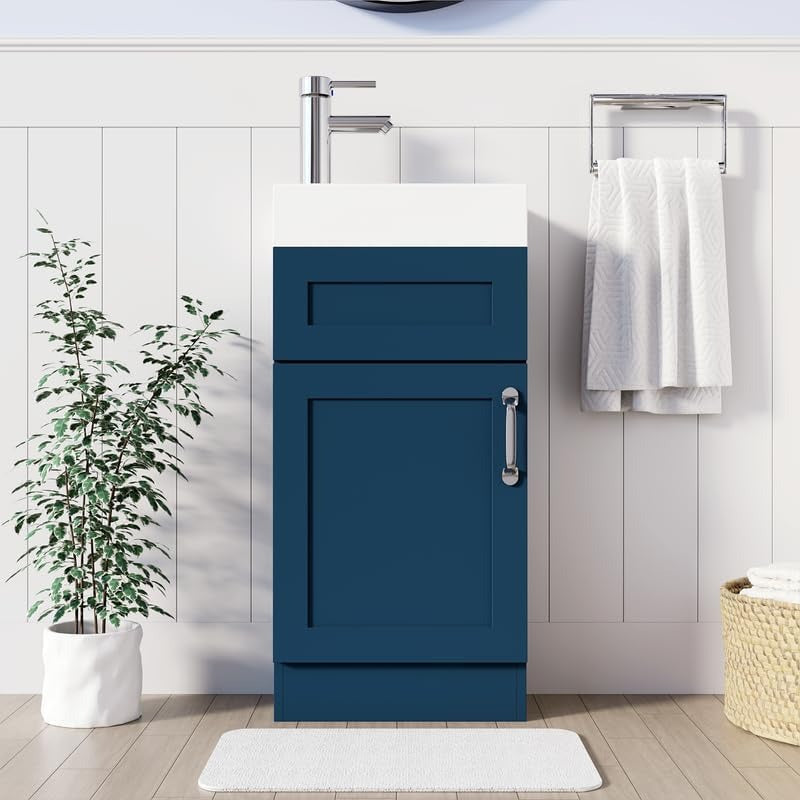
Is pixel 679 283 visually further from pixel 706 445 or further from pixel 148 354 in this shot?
pixel 148 354

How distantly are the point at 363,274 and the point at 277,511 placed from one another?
0.57 m

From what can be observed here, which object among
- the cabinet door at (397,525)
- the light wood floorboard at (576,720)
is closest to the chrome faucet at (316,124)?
the cabinet door at (397,525)

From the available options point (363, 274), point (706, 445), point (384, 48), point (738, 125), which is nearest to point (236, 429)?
point (363, 274)

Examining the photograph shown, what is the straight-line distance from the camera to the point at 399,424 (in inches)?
84.8

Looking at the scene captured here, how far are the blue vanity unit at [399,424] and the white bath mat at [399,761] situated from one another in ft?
0.55

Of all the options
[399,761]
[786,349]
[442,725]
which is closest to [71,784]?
[399,761]

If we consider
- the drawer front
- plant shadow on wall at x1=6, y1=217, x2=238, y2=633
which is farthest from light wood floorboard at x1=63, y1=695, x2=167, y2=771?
the drawer front

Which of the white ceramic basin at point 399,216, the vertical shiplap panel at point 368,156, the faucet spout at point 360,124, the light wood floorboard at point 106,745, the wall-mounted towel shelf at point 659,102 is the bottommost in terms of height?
the light wood floorboard at point 106,745

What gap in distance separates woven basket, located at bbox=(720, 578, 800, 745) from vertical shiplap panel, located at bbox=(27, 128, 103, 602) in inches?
67.0

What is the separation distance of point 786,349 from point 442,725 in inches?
50.8

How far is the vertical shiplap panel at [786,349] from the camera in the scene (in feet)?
8.09

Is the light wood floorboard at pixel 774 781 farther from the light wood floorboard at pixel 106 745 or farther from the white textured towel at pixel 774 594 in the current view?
the light wood floorboard at pixel 106 745

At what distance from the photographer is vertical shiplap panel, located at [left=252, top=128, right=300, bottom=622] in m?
2.46

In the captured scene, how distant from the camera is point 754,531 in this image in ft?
8.12
